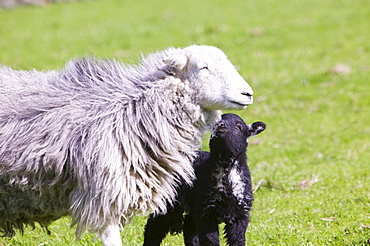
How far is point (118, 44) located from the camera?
1524cm

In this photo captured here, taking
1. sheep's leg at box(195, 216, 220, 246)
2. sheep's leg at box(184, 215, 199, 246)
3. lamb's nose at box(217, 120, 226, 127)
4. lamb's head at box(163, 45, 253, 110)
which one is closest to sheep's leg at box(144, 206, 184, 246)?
sheep's leg at box(184, 215, 199, 246)

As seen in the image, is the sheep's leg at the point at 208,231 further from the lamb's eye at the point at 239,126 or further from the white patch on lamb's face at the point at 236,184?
the lamb's eye at the point at 239,126

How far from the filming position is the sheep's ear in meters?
4.27

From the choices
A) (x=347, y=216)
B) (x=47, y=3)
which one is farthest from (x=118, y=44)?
(x=347, y=216)

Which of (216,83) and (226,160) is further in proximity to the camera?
(226,160)

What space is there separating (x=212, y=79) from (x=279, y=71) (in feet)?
29.2

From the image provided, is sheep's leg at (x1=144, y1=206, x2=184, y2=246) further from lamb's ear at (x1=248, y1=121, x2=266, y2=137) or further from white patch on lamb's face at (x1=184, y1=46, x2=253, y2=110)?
white patch on lamb's face at (x1=184, y1=46, x2=253, y2=110)

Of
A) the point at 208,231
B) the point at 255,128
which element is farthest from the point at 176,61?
the point at 208,231

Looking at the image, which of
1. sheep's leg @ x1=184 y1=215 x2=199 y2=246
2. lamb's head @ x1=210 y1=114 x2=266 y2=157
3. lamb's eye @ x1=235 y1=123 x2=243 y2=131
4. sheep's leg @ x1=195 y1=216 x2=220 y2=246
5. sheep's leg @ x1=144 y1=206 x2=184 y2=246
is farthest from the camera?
sheep's leg @ x1=184 y1=215 x2=199 y2=246

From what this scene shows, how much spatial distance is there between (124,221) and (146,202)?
25 cm

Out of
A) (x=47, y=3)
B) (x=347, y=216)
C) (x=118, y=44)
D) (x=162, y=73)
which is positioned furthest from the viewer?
(x=47, y=3)

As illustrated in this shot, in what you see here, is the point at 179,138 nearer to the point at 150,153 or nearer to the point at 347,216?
the point at 150,153

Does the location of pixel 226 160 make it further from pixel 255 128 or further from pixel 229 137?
pixel 255 128

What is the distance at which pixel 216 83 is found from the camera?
4309 mm
